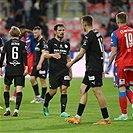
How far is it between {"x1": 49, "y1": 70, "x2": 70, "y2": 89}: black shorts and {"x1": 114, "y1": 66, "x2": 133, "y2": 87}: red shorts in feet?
4.01

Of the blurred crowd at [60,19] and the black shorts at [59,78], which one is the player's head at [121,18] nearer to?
the black shorts at [59,78]

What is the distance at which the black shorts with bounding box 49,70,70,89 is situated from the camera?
13.3 metres

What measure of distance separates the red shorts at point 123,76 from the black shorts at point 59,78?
122cm

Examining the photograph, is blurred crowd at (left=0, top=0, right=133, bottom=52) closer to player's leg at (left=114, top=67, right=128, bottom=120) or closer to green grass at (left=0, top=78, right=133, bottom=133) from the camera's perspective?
green grass at (left=0, top=78, right=133, bottom=133)

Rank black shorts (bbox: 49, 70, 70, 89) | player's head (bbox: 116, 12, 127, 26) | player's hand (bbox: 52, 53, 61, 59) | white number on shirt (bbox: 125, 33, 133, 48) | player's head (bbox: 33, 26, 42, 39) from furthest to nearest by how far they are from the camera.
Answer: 1. player's head (bbox: 33, 26, 42, 39)
2. black shorts (bbox: 49, 70, 70, 89)
3. player's hand (bbox: 52, 53, 61, 59)
4. white number on shirt (bbox: 125, 33, 133, 48)
5. player's head (bbox: 116, 12, 127, 26)

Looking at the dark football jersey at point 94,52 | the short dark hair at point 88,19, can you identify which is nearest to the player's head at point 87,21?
the short dark hair at point 88,19

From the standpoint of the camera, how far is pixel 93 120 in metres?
12.5

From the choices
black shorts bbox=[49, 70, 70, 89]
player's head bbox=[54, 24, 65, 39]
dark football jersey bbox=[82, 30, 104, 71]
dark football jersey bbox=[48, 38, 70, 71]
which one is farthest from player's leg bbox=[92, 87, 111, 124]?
player's head bbox=[54, 24, 65, 39]

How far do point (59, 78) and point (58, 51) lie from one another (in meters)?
0.58

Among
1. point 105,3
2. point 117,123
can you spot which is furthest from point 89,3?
point 117,123

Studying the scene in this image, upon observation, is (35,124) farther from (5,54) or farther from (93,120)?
(5,54)

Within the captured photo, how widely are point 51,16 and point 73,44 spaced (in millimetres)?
4581

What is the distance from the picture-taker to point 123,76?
1257cm

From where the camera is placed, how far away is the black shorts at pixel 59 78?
1329cm
